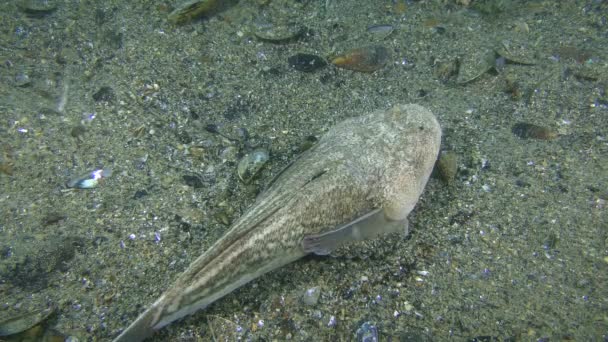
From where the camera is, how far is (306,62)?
475cm

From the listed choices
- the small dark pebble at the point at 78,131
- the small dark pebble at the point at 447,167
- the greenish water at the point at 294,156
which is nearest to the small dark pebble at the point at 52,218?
the greenish water at the point at 294,156

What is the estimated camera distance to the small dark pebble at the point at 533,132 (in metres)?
3.83

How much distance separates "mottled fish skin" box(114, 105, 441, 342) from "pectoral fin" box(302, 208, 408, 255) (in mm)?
43

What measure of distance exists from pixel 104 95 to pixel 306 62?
2418 millimetres

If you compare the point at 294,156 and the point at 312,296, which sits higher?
the point at 294,156

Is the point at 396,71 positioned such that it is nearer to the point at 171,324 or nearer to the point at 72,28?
the point at 171,324

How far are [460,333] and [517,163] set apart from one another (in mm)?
1899

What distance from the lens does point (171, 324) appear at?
103 inches

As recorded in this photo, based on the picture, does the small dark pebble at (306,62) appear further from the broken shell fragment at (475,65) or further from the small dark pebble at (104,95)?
the small dark pebble at (104,95)

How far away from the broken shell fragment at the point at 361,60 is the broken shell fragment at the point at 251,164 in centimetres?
176

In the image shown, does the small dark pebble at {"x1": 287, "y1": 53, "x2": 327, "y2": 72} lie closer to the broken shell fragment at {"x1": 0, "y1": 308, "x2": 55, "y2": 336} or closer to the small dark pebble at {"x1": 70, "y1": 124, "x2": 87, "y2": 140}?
the small dark pebble at {"x1": 70, "y1": 124, "x2": 87, "y2": 140}

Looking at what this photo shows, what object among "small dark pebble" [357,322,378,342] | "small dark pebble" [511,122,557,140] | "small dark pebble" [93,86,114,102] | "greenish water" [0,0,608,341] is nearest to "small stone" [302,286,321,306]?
"greenish water" [0,0,608,341]

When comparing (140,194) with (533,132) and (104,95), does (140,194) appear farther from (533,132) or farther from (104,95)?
(533,132)

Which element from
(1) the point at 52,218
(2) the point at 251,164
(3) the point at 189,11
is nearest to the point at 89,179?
(1) the point at 52,218
